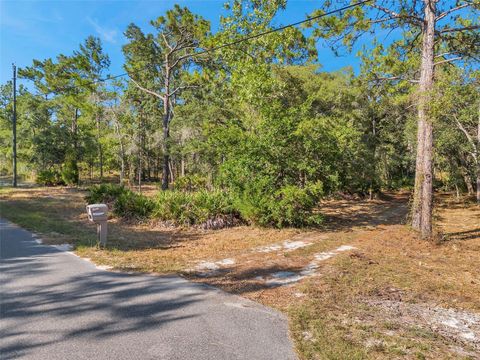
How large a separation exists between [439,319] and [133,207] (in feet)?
28.3

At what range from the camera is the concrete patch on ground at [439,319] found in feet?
9.88

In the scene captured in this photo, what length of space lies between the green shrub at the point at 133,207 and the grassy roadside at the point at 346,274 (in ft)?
1.87

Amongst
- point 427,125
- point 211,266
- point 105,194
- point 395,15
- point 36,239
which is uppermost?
point 395,15

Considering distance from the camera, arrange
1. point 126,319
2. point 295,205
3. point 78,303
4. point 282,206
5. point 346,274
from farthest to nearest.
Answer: point 295,205, point 282,206, point 346,274, point 78,303, point 126,319

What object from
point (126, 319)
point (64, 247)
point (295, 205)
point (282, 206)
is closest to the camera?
point (126, 319)

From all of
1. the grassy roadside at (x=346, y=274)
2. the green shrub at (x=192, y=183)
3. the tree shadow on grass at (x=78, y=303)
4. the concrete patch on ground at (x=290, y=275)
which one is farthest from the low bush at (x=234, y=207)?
the green shrub at (x=192, y=183)

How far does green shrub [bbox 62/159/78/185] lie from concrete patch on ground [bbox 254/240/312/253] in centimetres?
1710

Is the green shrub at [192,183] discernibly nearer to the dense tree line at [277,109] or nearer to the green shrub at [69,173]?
the dense tree line at [277,109]

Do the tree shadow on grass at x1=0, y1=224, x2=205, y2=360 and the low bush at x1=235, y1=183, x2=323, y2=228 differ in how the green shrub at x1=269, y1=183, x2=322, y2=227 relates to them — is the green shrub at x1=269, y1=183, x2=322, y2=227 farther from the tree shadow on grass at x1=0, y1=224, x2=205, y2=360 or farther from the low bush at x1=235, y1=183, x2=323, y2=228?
the tree shadow on grass at x1=0, y1=224, x2=205, y2=360

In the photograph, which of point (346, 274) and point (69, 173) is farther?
point (69, 173)

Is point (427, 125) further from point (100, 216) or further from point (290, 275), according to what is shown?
point (100, 216)

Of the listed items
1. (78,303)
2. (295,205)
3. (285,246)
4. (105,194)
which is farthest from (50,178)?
(78,303)

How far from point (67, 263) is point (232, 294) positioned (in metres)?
2.97

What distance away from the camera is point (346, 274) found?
15.8 feet
